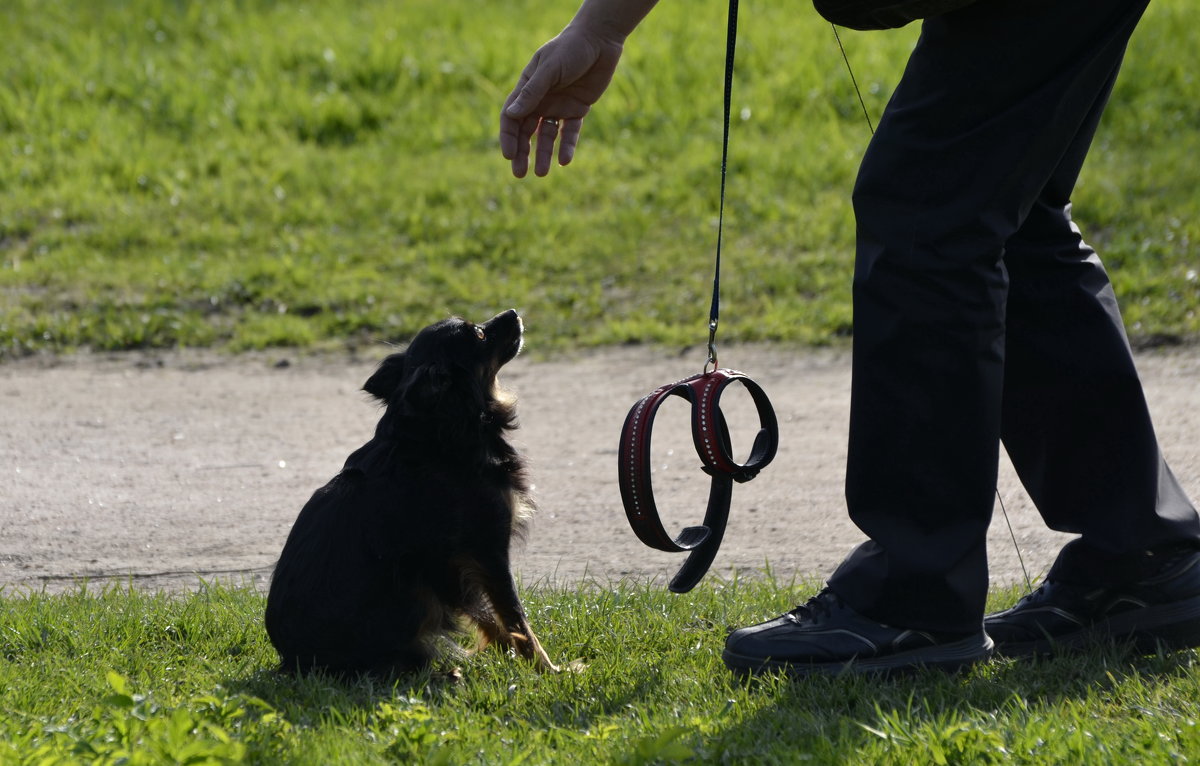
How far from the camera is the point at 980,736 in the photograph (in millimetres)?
2443

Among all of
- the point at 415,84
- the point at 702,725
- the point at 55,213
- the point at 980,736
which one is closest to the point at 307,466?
the point at 702,725

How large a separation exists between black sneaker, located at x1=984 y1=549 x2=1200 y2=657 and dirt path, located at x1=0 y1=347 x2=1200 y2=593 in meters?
0.77

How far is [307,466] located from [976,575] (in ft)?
10.6

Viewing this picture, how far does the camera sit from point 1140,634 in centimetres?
311

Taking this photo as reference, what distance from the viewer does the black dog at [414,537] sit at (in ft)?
10.3

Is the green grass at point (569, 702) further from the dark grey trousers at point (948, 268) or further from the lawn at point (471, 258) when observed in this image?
the dark grey trousers at point (948, 268)

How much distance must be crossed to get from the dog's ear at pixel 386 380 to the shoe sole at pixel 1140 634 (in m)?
1.72

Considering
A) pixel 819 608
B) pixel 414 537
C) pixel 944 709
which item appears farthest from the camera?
pixel 414 537

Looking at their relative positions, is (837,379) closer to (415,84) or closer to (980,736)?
(980,736)

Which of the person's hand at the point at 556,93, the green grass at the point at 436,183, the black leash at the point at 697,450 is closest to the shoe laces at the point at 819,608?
the black leash at the point at 697,450

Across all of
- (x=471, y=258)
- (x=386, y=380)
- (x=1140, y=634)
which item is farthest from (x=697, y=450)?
(x=471, y=258)

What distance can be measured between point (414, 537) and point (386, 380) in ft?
1.82

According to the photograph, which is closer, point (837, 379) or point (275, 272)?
point (837, 379)

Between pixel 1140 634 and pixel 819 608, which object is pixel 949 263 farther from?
pixel 1140 634
